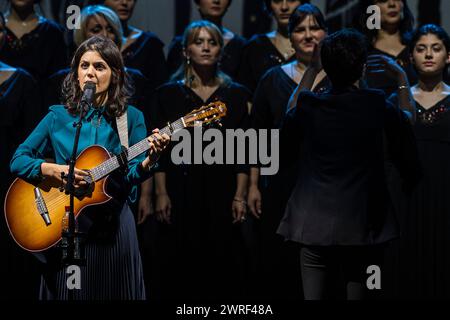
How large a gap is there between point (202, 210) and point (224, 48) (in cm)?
106

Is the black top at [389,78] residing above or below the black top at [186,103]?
above

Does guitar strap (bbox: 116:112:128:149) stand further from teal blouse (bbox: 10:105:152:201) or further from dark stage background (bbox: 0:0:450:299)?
dark stage background (bbox: 0:0:450:299)

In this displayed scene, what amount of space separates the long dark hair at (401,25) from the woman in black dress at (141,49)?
1.18m

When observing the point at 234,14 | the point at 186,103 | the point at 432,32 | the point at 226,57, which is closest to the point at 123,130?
the point at 186,103

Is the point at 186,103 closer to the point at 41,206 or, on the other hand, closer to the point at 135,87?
the point at 135,87

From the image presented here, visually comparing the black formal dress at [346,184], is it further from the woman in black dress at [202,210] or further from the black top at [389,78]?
the black top at [389,78]

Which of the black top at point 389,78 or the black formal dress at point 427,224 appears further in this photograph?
the black top at point 389,78

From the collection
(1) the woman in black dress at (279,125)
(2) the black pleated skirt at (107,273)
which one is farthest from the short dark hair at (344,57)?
(1) the woman in black dress at (279,125)

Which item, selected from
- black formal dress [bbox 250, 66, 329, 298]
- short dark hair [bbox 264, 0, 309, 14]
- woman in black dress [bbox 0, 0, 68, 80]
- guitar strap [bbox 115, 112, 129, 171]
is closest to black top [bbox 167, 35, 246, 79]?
short dark hair [bbox 264, 0, 309, 14]

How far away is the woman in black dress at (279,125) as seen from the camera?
4562mm

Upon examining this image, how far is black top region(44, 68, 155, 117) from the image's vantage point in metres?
4.73

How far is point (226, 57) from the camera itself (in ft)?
16.9
